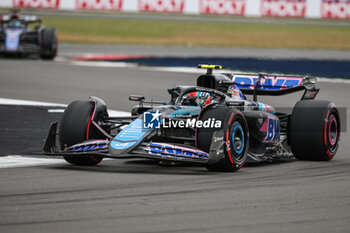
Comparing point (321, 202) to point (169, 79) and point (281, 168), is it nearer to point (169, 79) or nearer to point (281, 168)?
point (281, 168)

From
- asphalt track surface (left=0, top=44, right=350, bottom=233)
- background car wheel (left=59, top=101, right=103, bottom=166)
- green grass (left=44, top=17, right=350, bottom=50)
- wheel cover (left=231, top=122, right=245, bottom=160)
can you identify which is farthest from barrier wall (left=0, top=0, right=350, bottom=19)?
wheel cover (left=231, top=122, right=245, bottom=160)

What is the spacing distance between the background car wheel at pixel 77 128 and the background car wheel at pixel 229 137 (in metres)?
1.28

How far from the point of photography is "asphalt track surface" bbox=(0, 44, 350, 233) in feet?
20.5

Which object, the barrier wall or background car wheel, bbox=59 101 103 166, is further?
the barrier wall

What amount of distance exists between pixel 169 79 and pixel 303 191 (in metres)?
12.4

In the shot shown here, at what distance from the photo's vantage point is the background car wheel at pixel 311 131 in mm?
9797

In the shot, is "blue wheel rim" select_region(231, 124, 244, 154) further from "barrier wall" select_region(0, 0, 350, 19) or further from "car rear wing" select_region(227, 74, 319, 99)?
"barrier wall" select_region(0, 0, 350, 19)

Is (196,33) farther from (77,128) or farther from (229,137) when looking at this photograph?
(229,137)

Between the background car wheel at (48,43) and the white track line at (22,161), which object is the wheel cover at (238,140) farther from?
the background car wheel at (48,43)

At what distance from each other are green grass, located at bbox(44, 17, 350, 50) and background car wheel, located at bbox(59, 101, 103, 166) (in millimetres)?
22743

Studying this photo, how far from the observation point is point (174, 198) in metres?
7.26

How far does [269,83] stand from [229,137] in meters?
2.95

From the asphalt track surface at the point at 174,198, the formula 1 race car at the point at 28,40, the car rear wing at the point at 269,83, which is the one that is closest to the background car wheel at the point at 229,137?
the asphalt track surface at the point at 174,198

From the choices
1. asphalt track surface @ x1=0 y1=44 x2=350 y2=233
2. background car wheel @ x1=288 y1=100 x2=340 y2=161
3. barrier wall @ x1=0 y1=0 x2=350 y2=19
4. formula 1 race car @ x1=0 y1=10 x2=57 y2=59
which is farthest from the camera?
barrier wall @ x1=0 y1=0 x2=350 y2=19
